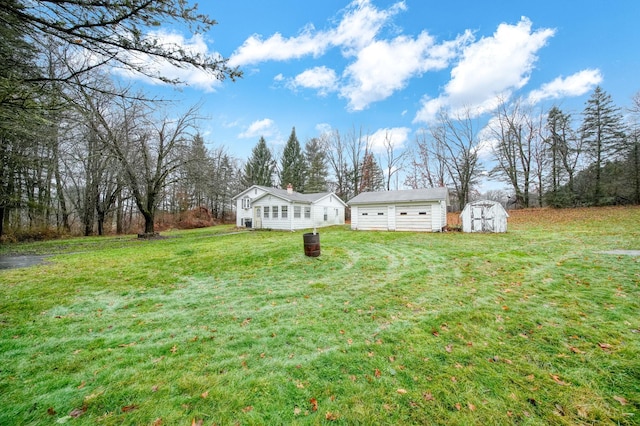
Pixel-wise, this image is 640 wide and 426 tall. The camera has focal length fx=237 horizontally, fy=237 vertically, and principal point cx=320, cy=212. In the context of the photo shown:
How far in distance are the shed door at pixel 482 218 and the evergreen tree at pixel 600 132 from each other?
14.7 m

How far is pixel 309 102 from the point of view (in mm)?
20031

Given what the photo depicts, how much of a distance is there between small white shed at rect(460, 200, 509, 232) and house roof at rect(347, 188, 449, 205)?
1.80m

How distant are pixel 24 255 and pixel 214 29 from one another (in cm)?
1272

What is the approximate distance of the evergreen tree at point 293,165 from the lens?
110 ft

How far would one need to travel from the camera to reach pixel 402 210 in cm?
1680

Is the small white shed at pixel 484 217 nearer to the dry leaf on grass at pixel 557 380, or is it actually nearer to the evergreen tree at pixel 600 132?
the dry leaf on grass at pixel 557 380

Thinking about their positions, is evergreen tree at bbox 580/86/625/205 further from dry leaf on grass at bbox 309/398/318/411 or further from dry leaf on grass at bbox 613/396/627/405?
dry leaf on grass at bbox 309/398/318/411

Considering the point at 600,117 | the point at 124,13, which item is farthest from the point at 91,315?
the point at 600,117

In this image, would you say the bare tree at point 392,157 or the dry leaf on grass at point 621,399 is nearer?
the dry leaf on grass at point 621,399

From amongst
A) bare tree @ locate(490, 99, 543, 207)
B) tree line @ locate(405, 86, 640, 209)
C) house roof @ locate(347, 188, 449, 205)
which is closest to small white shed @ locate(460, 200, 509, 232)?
house roof @ locate(347, 188, 449, 205)

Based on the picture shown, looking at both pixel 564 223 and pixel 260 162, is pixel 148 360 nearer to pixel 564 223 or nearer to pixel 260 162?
pixel 564 223

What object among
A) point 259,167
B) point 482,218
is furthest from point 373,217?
point 259,167

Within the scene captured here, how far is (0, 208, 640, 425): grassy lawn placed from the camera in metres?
2.08

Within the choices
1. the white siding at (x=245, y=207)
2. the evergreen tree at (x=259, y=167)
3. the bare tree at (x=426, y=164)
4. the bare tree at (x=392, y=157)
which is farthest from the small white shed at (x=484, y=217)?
the evergreen tree at (x=259, y=167)
